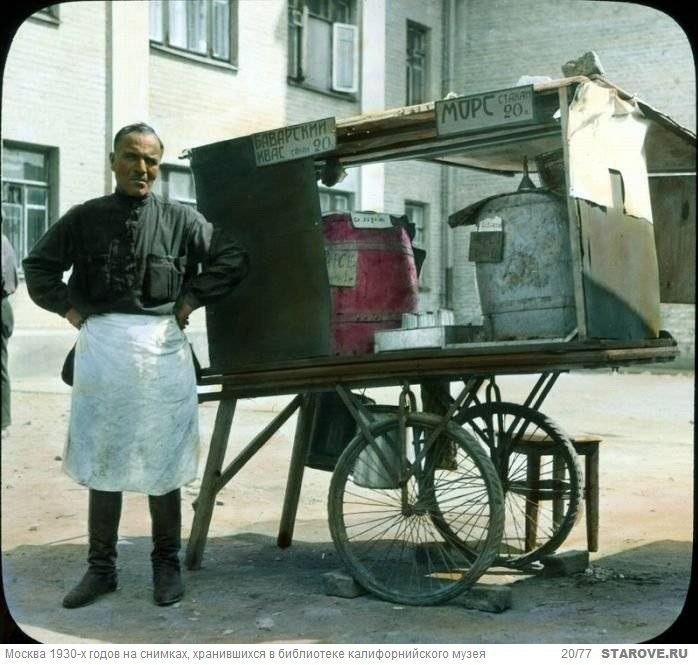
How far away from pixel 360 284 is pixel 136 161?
115 centimetres

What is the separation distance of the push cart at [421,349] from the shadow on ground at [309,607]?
18 centimetres

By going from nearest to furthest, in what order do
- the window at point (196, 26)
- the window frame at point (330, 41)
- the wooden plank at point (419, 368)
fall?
1. the wooden plank at point (419, 368)
2. the window at point (196, 26)
3. the window frame at point (330, 41)

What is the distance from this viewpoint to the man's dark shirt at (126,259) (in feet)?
14.0

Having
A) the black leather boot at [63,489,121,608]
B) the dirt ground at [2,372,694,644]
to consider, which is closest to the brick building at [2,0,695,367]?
the dirt ground at [2,372,694,644]

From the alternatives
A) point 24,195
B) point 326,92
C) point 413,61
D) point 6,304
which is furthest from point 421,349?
point 413,61

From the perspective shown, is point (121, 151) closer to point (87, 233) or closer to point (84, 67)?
point (87, 233)

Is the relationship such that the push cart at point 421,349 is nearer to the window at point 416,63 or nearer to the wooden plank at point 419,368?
the wooden plank at point 419,368

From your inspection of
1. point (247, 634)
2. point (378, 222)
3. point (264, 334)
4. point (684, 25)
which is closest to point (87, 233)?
point (264, 334)

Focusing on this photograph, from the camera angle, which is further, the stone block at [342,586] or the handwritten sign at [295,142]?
the handwritten sign at [295,142]

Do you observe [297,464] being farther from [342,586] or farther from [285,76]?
[285,76]

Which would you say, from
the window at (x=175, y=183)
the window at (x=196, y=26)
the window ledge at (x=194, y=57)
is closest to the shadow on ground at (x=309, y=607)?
the window at (x=175, y=183)

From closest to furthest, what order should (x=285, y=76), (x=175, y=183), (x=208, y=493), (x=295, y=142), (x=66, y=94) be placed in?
(x=295, y=142) < (x=208, y=493) < (x=66, y=94) < (x=175, y=183) < (x=285, y=76)

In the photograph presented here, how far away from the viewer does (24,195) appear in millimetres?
12125

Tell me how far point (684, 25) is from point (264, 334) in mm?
2262
